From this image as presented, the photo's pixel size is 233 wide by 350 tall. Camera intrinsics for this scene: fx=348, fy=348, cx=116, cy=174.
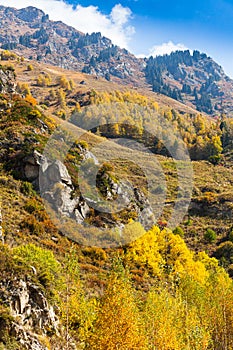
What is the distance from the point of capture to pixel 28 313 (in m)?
19.8

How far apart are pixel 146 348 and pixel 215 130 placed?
469ft

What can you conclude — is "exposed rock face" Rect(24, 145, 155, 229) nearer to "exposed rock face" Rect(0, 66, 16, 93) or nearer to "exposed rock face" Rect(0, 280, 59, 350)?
"exposed rock face" Rect(0, 280, 59, 350)

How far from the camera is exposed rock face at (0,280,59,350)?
693 inches

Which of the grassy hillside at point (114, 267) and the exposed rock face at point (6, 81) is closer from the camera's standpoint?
the grassy hillside at point (114, 267)

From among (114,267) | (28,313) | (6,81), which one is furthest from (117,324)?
(6,81)

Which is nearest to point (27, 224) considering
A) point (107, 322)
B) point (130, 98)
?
point (107, 322)

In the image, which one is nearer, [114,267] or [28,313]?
[114,267]

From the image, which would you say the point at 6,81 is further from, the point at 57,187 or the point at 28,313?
the point at 28,313

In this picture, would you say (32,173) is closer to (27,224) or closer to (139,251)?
(27,224)

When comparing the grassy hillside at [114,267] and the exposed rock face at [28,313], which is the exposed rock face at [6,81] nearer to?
the grassy hillside at [114,267]

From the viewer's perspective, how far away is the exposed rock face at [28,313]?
1761 cm

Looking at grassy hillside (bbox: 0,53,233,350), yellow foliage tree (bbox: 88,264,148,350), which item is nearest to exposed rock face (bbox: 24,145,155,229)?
grassy hillside (bbox: 0,53,233,350)

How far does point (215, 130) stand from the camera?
15000 cm

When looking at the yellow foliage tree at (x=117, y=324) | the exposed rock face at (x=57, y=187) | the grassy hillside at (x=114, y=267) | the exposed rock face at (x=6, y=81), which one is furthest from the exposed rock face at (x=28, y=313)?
the exposed rock face at (x=6, y=81)
